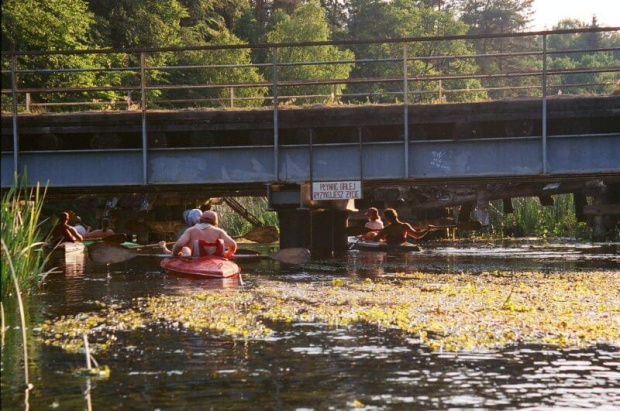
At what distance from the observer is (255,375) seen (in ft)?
30.6

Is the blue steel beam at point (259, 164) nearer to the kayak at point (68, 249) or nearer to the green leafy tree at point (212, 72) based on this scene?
the kayak at point (68, 249)

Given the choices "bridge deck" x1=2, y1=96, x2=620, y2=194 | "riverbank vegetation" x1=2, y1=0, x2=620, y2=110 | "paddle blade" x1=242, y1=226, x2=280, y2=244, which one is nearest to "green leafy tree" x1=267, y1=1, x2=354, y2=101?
"riverbank vegetation" x1=2, y1=0, x2=620, y2=110

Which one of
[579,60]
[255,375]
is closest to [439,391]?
[255,375]

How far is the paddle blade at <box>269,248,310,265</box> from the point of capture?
980 inches

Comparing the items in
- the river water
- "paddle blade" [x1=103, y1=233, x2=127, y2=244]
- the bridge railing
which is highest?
the bridge railing

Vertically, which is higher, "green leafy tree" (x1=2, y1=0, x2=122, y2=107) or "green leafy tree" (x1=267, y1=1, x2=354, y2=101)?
"green leafy tree" (x1=267, y1=1, x2=354, y2=101)

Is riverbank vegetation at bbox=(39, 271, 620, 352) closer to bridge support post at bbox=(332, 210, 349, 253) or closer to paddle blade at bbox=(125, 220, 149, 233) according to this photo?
bridge support post at bbox=(332, 210, 349, 253)

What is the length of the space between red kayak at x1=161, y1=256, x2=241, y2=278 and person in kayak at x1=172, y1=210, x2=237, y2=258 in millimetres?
343

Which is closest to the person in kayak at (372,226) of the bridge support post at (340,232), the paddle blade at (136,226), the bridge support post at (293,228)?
the bridge support post at (340,232)

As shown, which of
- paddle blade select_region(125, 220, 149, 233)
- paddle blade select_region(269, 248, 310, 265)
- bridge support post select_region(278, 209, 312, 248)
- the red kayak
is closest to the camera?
the red kayak

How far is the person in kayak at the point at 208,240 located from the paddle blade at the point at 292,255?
126 inches

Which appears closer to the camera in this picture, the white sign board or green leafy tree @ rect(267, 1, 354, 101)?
the white sign board

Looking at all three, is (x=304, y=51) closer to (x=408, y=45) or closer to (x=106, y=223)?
(x=408, y=45)

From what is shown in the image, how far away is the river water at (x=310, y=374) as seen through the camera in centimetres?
827
